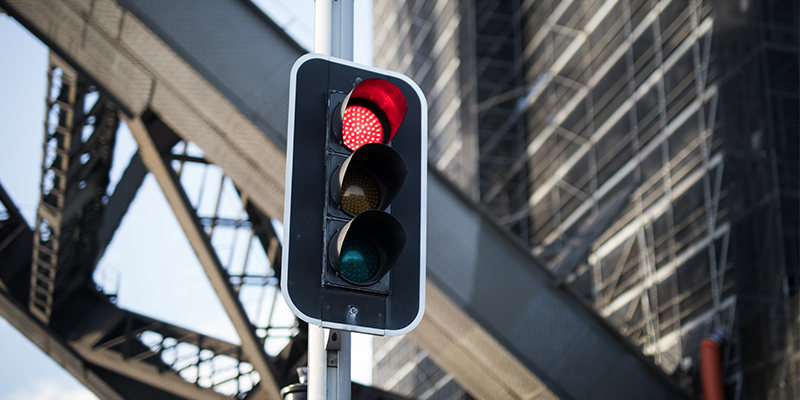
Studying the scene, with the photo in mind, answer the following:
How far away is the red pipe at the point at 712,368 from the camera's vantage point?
10211 mm

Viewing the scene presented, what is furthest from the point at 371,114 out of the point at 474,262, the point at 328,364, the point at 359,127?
the point at 474,262

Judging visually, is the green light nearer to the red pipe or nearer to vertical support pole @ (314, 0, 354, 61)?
vertical support pole @ (314, 0, 354, 61)

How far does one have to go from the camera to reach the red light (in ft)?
9.66

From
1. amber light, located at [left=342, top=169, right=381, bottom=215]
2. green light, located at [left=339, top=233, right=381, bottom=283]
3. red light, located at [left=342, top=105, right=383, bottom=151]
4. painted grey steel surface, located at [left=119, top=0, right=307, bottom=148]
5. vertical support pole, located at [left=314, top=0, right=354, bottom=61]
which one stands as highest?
painted grey steel surface, located at [left=119, top=0, right=307, bottom=148]

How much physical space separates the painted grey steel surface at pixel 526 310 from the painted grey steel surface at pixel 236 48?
188 cm

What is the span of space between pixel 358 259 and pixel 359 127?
56 centimetres

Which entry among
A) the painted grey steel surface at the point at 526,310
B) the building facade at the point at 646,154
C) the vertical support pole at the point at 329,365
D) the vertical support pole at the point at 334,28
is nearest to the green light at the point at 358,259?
the vertical support pole at the point at 329,365

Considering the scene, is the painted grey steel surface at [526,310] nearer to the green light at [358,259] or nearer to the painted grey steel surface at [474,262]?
the painted grey steel surface at [474,262]

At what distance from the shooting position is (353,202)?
2.80 m

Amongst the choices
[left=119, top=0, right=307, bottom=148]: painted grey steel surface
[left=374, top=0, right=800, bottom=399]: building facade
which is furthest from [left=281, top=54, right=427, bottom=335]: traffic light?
[left=374, top=0, right=800, bottom=399]: building facade

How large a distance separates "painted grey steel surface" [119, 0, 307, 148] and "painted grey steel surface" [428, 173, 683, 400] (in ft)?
6.18

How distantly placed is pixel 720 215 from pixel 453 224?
778 centimetres

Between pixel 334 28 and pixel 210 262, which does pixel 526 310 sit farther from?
pixel 334 28

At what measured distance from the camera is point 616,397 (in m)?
8.51
